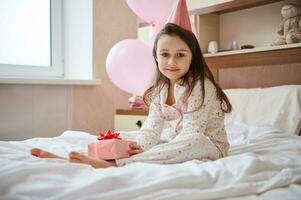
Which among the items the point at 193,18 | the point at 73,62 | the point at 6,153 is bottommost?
the point at 6,153

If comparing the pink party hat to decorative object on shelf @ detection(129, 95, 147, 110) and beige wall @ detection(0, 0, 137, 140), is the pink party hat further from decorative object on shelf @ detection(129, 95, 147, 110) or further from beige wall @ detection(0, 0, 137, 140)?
beige wall @ detection(0, 0, 137, 140)

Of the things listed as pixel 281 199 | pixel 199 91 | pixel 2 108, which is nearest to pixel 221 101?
pixel 199 91

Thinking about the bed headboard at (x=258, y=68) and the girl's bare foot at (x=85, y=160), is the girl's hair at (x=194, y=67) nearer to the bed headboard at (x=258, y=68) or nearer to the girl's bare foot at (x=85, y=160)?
the girl's bare foot at (x=85, y=160)

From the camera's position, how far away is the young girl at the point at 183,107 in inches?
38.4

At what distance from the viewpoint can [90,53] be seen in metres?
2.46

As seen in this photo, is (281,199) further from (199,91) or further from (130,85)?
(130,85)

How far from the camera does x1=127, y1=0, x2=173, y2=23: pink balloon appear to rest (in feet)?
6.43

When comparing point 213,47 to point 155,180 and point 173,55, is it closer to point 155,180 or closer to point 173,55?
point 173,55

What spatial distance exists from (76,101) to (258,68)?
49.7 inches

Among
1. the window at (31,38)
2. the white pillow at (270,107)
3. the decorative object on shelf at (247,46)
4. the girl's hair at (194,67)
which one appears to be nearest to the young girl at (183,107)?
the girl's hair at (194,67)

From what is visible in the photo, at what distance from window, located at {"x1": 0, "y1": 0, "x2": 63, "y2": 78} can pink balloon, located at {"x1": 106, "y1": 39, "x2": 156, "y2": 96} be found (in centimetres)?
65

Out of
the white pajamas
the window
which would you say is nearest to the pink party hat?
the white pajamas

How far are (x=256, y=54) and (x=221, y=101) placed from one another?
915 mm

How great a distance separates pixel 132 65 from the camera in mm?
2014
